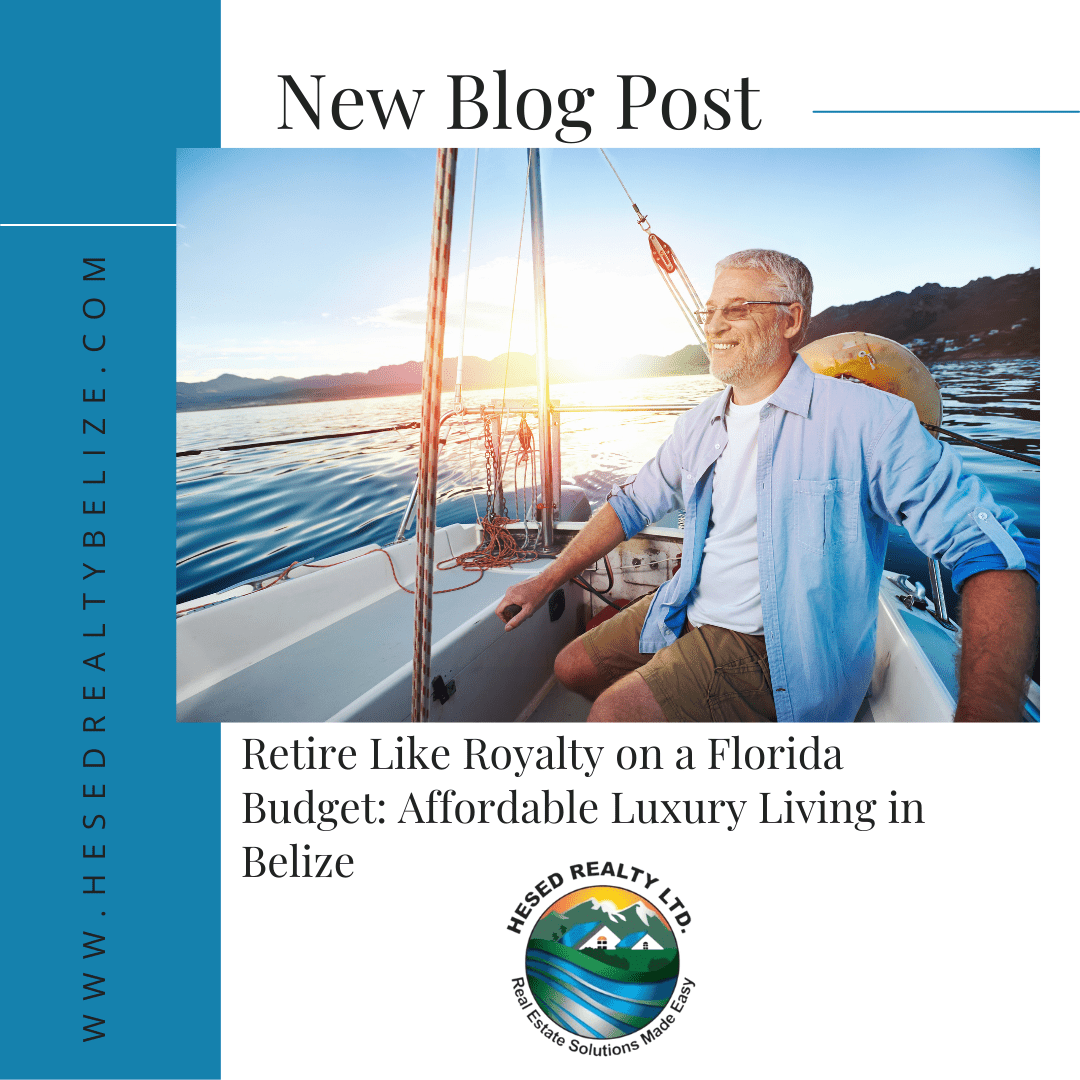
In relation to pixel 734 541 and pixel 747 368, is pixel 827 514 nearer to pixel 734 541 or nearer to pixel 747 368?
pixel 734 541

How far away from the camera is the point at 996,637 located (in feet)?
2.57

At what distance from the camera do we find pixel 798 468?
1.00 m

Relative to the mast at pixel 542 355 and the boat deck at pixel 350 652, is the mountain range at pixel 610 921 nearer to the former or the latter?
the boat deck at pixel 350 652

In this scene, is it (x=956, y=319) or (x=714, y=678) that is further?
(x=956, y=319)

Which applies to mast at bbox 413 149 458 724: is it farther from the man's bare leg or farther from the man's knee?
the man's knee

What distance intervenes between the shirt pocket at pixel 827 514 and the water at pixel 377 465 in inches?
12.0

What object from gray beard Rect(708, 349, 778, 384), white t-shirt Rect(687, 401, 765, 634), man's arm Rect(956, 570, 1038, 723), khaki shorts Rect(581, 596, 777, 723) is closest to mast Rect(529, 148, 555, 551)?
gray beard Rect(708, 349, 778, 384)

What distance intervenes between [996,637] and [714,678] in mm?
423

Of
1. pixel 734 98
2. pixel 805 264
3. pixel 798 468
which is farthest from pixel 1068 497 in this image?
pixel 734 98

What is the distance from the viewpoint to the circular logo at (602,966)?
0.80m

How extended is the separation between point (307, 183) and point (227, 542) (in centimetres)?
→ 89

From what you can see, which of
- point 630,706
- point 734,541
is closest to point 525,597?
point 630,706

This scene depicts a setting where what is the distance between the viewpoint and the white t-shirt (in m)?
1.05

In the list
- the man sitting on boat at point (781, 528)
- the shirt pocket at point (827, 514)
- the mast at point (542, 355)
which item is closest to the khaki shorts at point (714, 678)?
the man sitting on boat at point (781, 528)
